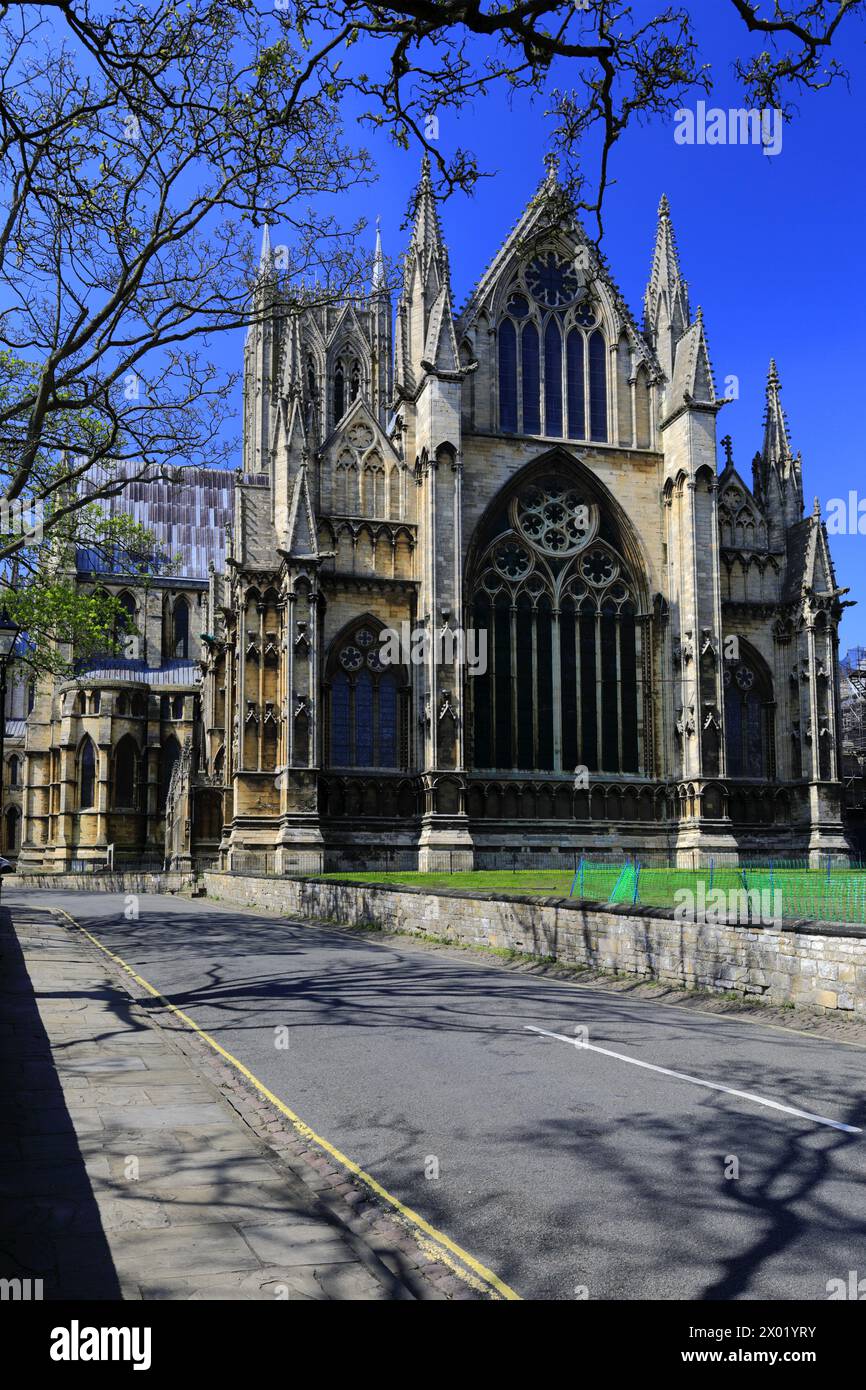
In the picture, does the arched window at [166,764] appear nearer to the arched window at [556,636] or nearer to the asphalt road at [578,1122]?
the arched window at [556,636]

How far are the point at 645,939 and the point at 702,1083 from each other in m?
6.44

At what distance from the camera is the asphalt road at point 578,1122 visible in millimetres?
5188

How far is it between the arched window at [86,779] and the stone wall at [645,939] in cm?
4316

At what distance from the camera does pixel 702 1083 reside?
871 centimetres

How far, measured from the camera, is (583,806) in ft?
120

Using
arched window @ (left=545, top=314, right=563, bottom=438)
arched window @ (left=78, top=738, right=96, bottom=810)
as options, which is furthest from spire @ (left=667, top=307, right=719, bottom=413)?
arched window @ (left=78, top=738, right=96, bottom=810)

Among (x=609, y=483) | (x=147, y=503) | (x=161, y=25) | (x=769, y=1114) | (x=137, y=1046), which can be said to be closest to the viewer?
(x=769, y=1114)

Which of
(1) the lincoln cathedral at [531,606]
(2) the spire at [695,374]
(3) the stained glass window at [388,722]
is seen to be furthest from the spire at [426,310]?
(3) the stained glass window at [388,722]

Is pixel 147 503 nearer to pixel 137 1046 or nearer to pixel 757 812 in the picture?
Answer: pixel 757 812

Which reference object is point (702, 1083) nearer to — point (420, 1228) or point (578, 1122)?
point (578, 1122)

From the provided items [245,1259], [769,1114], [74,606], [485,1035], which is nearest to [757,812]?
[74,606]

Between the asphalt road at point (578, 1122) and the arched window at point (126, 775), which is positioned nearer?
the asphalt road at point (578, 1122)

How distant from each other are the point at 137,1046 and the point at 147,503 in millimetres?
67174

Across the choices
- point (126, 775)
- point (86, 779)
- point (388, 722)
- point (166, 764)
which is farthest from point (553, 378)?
point (86, 779)
